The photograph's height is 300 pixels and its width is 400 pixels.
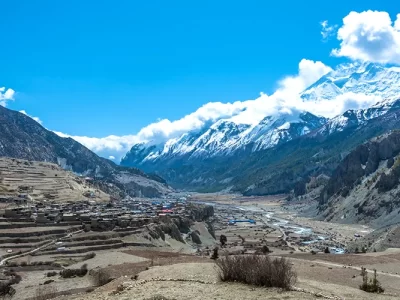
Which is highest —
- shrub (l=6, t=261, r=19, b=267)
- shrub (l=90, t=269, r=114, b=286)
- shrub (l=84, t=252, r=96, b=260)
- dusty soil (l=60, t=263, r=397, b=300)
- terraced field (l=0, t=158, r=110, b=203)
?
terraced field (l=0, t=158, r=110, b=203)

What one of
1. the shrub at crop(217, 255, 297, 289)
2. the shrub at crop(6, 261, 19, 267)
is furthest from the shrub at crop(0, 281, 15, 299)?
the shrub at crop(217, 255, 297, 289)

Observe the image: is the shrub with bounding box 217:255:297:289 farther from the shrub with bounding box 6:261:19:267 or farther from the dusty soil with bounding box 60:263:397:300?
the shrub with bounding box 6:261:19:267

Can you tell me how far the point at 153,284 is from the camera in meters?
28.0

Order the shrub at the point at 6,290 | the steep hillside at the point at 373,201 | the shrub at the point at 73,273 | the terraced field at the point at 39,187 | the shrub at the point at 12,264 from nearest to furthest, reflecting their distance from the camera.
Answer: the shrub at the point at 6,290 → the shrub at the point at 73,273 → the shrub at the point at 12,264 → the terraced field at the point at 39,187 → the steep hillside at the point at 373,201

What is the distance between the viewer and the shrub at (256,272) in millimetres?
26359

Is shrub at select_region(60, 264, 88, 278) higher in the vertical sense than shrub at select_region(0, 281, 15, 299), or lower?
higher

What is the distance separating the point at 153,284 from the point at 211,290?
4139 mm

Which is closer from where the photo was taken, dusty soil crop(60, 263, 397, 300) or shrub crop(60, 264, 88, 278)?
dusty soil crop(60, 263, 397, 300)

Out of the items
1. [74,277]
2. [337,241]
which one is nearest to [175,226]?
[337,241]

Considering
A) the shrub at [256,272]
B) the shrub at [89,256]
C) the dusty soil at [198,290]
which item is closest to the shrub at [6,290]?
the dusty soil at [198,290]

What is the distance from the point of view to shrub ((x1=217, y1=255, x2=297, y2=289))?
26359 millimetres

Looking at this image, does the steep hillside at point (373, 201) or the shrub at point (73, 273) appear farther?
the steep hillside at point (373, 201)

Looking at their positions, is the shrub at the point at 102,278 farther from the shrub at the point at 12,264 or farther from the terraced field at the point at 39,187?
the terraced field at the point at 39,187

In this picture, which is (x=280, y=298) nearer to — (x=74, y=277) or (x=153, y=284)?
(x=153, y=284)
